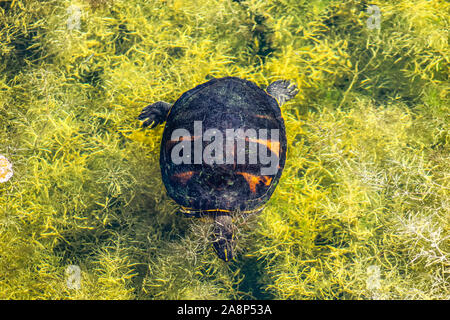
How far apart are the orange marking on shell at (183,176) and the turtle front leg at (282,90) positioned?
3.99ft

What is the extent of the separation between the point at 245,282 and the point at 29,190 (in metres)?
2.45

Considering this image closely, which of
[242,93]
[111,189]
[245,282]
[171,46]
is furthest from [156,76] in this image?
[245,282]

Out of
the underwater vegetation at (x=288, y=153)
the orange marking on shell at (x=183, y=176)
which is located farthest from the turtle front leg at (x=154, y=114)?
the orange marking on shell at (x=183, y=176)

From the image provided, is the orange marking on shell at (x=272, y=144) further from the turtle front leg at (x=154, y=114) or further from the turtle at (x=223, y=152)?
the turtle front leg at (x=154, y=114)

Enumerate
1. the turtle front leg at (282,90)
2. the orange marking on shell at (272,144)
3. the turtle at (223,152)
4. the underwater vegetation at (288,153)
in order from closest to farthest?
the turtle at (223,152) < the orange marking on shell at (272,144) < the underwater vegetation at (288,153) < the turtle front leg at (282,90)

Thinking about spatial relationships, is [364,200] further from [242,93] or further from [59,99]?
[59,99]

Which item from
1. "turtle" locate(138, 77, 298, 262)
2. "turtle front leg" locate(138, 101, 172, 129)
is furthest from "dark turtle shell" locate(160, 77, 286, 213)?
"turtle front leg" locate(138, 101, 172, 129)

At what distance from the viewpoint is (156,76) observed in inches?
128

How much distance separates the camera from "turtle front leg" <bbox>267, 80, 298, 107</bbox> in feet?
10.3

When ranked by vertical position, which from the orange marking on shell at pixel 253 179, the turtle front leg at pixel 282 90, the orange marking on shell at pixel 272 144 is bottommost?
the orange marking on shell at pixel 253 179

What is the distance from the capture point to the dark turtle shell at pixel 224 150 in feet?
8.38

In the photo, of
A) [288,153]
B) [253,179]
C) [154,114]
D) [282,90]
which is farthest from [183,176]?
[282,90]

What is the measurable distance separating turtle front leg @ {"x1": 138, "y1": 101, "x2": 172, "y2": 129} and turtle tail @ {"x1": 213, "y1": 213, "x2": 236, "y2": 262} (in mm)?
1137

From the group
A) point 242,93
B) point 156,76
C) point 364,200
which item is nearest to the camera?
point 242,93
